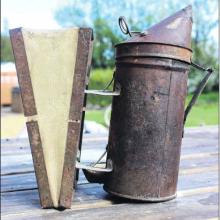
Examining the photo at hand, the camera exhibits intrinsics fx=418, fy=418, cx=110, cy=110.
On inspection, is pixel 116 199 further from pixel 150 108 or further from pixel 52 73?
pixel 52 73

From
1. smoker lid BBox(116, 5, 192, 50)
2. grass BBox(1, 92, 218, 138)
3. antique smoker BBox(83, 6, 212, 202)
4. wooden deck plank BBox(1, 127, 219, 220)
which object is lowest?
grass BBox(1, 92, 218, 138)

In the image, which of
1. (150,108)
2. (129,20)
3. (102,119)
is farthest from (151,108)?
(129,20)

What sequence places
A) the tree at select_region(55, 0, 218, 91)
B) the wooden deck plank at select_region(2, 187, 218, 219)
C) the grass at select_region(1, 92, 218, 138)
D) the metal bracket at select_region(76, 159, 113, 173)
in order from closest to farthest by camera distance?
the wooden deck plank at select_region(2, 187, 218, 219) → the metal bracket at select_region(76, 159, 113, 173) → the grass at select_region(1, 92, 218, 138) → the tree at select_region(55, 0, 218, 91)

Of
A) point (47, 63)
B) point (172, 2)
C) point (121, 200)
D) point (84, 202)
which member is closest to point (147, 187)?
point (121, 200)

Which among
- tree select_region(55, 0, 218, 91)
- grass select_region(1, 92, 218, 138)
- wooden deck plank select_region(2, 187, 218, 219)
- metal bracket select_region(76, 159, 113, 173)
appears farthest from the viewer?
tree select_region(55, 0, 218, 91)

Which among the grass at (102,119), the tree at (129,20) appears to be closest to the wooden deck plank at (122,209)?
the grass at (102,119)

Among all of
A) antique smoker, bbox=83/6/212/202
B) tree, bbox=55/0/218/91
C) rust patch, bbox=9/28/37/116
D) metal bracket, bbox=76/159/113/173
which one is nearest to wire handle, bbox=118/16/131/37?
antique smoker, bbox=83/6/212/202

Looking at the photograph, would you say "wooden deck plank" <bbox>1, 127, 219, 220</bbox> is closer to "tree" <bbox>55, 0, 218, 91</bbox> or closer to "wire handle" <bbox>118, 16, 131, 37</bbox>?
"wire handle" <bbox>118, 16, 131, 37</bbox>
